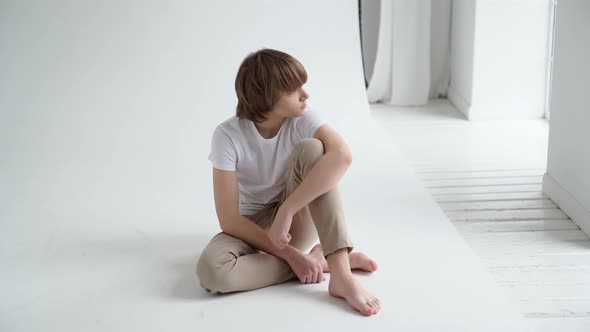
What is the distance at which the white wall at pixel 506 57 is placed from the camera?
13.3 feet

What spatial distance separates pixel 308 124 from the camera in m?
2.11

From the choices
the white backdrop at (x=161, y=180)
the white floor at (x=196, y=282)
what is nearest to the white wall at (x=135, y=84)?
the white backdrop at (x=161, y=180)

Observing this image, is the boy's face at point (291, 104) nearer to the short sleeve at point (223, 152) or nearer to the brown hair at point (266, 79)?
the brown hair at point (266, 79)

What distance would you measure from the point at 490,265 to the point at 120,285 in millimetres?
1083

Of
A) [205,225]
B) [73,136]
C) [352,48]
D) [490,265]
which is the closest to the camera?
[490,265]

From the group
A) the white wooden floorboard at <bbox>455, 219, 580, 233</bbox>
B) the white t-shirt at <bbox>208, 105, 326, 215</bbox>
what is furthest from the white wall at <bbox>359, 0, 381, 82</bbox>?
the white t-shirt at <bbox>208, 105, 326, 215</bbox>

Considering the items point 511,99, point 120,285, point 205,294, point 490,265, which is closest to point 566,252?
point 490,265

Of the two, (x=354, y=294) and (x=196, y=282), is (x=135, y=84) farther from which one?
(x=354, y=294)

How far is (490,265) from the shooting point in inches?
91.8

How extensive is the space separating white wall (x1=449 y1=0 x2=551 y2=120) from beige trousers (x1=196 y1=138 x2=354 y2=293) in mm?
2315

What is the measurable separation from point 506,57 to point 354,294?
2551mm

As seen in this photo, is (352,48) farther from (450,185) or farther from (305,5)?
(450,185)

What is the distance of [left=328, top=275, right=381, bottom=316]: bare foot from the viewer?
6.34 feet

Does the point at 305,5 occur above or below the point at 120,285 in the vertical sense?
above
